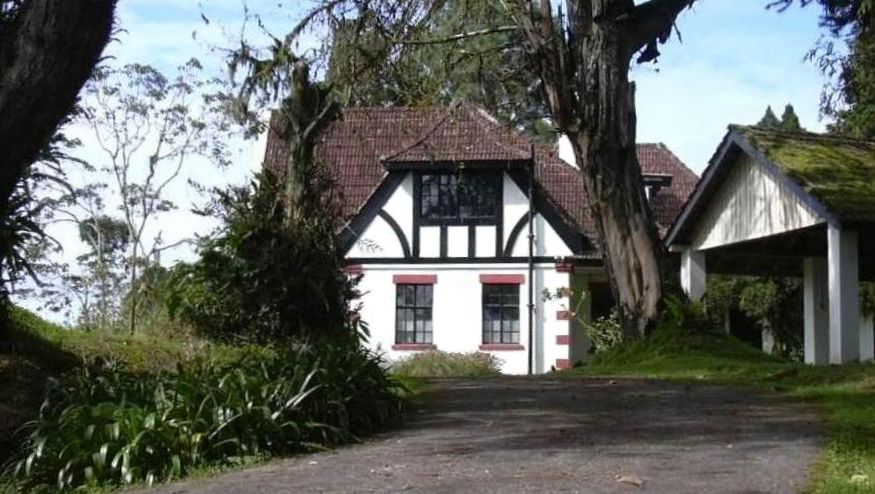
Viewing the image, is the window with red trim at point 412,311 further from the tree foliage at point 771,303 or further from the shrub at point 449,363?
the tree foliage at point 771,303

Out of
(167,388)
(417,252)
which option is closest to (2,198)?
(167,388)

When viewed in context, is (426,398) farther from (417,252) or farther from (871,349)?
(871,349)

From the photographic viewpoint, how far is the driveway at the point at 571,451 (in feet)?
24.1

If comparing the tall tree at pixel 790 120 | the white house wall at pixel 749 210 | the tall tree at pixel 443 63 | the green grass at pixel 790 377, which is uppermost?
the tall tree at pixel 790 120

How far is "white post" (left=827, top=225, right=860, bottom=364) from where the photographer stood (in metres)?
18.0

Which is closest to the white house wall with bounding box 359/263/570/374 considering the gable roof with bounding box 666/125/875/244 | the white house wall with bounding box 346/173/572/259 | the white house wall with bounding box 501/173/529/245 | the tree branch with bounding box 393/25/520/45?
the white house wall with bounding box 346/173/572/259

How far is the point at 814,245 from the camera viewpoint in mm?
23422

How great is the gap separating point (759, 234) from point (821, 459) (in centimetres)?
1308

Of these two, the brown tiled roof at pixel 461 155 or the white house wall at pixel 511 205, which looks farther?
the white house wall at pixel 511 205

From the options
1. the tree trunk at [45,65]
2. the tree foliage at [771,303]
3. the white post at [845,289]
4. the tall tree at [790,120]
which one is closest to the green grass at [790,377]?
the white post at [845,289]

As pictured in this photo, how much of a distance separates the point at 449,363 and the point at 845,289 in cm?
1260

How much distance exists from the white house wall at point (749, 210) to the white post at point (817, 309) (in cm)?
269

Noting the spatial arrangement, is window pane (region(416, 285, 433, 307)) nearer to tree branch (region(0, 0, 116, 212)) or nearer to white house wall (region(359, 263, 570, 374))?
white house wall (region(359, 263, 570, 374))

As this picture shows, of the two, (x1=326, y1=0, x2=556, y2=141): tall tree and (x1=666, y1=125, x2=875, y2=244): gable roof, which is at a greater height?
(x1=326, y1=0, x2=556, y2=141): tall tree
